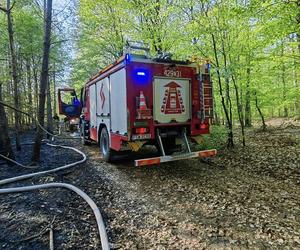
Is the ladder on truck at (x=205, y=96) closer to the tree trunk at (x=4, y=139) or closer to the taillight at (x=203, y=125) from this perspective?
the taillight at (x=203, y=125)

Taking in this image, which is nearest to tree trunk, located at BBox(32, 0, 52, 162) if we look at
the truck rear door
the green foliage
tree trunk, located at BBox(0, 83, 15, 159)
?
tree trunk, located at BBox(0, 83, 15, 159)

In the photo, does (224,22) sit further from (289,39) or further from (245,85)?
(245,85)

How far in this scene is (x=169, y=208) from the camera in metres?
4.18

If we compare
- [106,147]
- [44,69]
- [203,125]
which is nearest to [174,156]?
[203,125]

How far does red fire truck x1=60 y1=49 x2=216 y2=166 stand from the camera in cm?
597

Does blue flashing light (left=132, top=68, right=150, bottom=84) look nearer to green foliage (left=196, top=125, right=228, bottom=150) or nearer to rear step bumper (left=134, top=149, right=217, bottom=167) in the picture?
rear step bumper (left=134, top=149, right=217, bottom=167)

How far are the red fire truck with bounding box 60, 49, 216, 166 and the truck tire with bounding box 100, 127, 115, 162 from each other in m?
0.16

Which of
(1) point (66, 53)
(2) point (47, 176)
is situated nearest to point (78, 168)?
(2) point (47, 176)

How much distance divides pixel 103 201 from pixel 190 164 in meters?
3.23

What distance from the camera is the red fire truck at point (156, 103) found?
597 centimetres

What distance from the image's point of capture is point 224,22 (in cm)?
784

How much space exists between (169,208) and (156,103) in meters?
2.89

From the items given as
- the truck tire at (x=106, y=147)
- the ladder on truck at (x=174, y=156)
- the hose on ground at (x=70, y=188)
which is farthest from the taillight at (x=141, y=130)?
the hose on ground at (x=70, y=188)

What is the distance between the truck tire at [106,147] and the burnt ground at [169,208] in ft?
2.23
